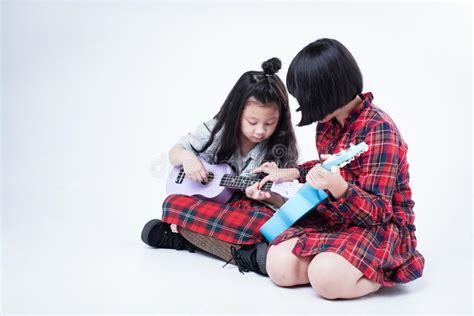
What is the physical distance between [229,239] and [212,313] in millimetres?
406

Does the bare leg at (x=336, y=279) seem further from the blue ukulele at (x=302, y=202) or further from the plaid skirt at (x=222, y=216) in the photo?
the plaid skirt at (x=222, y=216)

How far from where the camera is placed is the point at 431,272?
189 cm

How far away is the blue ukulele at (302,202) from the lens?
1.66 meters

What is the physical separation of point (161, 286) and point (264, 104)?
651mm

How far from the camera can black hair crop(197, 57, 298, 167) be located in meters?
2.09

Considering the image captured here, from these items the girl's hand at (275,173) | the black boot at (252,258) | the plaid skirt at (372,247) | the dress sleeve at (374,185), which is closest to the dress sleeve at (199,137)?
the girl's hand at (275,173)

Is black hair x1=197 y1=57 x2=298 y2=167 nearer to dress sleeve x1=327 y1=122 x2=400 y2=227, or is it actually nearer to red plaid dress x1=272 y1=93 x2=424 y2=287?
red plaid dress x1=272 y1=93 x2=424 y2=287

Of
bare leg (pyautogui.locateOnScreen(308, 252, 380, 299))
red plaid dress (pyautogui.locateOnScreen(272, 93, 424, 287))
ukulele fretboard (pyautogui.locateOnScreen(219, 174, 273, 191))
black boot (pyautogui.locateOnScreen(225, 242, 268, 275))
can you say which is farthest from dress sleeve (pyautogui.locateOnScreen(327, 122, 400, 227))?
ukulele fretboard (pyautogui.locateOnScreen(219, 174, 273, 191))

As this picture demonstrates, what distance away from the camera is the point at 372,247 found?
1670mm

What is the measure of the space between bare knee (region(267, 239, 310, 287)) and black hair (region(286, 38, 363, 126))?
35cm

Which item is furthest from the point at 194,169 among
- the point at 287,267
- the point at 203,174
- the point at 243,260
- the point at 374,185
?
the point at 374,185

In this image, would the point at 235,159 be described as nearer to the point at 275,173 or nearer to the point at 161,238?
the point at 275,173

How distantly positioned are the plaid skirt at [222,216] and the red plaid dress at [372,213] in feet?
0.53

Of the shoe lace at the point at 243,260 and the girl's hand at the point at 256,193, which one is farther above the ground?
the girl's hand at the point at 256,193
